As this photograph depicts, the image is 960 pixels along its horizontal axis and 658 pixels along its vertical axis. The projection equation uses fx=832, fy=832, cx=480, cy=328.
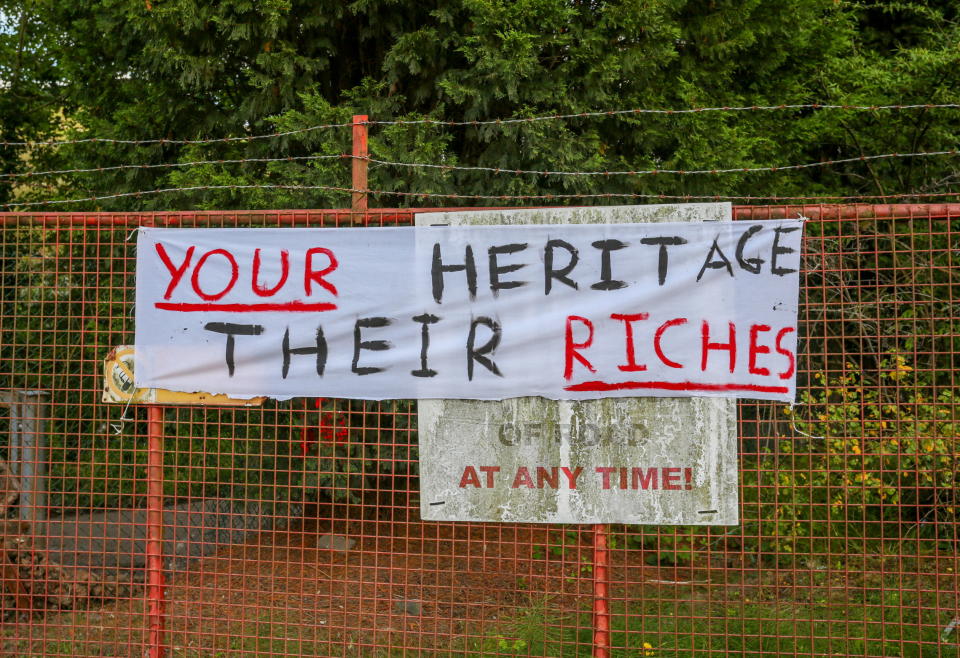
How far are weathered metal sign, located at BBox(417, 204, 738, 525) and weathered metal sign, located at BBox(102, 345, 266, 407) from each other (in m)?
1.10

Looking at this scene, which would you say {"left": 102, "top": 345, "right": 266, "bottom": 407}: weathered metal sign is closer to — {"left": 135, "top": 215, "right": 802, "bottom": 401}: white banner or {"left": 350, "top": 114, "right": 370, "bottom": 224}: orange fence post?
{"left": 135, "top": 215, "right": 802, "bottom": 401}: white banner

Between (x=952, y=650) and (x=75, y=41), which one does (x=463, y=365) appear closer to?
(x=952, y=650)

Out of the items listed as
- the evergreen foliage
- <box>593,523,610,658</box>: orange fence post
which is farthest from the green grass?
the evergreen foliage

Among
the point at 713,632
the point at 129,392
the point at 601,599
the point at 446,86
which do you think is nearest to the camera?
the point at 601,599

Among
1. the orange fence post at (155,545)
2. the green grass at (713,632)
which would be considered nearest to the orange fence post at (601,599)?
the green grass at (713,632)

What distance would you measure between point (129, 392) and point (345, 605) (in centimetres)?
157

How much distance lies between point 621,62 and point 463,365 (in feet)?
13.9

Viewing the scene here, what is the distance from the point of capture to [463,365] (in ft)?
13.2

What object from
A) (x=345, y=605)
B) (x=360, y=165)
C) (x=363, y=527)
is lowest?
(x=345, y=605)

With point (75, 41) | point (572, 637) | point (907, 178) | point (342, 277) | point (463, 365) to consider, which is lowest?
point (572, 637)

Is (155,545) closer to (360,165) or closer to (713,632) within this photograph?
(360,165)

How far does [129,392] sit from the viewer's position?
171 inches

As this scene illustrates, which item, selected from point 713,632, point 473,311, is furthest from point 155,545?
point 713,632

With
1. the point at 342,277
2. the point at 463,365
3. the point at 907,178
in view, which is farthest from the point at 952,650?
the point at 907,178
